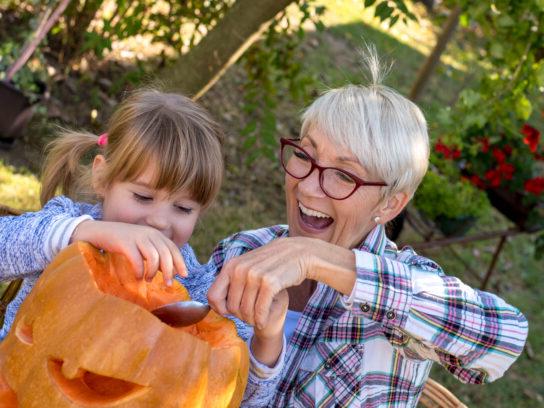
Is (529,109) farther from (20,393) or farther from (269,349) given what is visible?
(20,393)

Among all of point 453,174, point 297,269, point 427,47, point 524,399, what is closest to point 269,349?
point 297,269

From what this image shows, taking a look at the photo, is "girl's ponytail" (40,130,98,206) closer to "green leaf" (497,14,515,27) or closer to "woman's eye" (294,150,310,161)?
"woman's eye" (294,150,310,161)

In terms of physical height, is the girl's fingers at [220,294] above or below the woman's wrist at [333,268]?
below

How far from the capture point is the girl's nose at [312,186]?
7.42 feet

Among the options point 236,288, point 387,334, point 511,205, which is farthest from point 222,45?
point 511,205

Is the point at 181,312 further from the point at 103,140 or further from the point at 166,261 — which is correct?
the point at 103,140

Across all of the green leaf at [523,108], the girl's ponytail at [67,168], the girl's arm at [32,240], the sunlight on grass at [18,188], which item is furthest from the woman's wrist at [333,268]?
the sunlight on grass at [18,188]

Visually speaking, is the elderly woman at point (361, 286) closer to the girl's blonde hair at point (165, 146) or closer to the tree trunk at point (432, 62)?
the girl's blonde hair at point (165, 146)

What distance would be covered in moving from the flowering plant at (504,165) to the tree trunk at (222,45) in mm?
2115

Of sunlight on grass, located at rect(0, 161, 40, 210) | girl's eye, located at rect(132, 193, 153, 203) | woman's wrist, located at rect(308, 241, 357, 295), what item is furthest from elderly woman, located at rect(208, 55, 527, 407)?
sunlight on grass, located at rect(0, 161, 40, 210)

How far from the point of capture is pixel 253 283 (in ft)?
5.52

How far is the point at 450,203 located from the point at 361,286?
3653mm

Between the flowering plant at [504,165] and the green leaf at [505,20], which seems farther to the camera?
the flowering plant at [504,165]

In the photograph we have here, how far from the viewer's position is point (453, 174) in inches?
225
